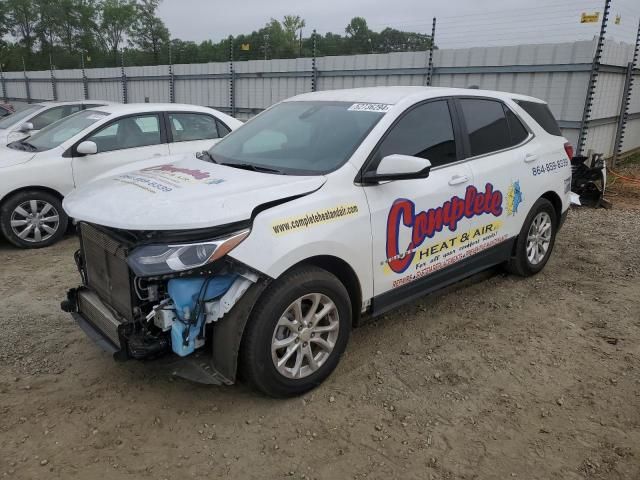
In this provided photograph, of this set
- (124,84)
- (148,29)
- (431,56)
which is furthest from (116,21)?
(431,56)

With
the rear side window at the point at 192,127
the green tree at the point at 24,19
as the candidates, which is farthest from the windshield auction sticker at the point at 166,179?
the green tree at the point at 24,19

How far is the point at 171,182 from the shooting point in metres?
3.21

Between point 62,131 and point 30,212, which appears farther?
point 62,131

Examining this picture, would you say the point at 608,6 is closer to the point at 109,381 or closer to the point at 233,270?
the point at 233,270

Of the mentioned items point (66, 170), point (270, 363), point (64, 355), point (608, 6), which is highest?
point (608, 6)

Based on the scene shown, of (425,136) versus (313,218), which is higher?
(425,136)

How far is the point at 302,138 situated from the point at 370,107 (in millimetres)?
534

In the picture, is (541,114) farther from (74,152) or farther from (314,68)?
(314,68)

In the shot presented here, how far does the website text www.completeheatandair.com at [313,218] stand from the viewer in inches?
114

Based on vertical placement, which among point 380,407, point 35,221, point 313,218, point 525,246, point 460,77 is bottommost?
point 380,407

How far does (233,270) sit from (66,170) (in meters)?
4.33

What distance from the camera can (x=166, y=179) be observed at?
10.8 ft

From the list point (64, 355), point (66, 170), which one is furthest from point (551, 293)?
point (66, 170)

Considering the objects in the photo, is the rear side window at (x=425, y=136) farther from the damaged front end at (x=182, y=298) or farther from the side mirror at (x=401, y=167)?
the damaged front end at (x=182, y=298)
